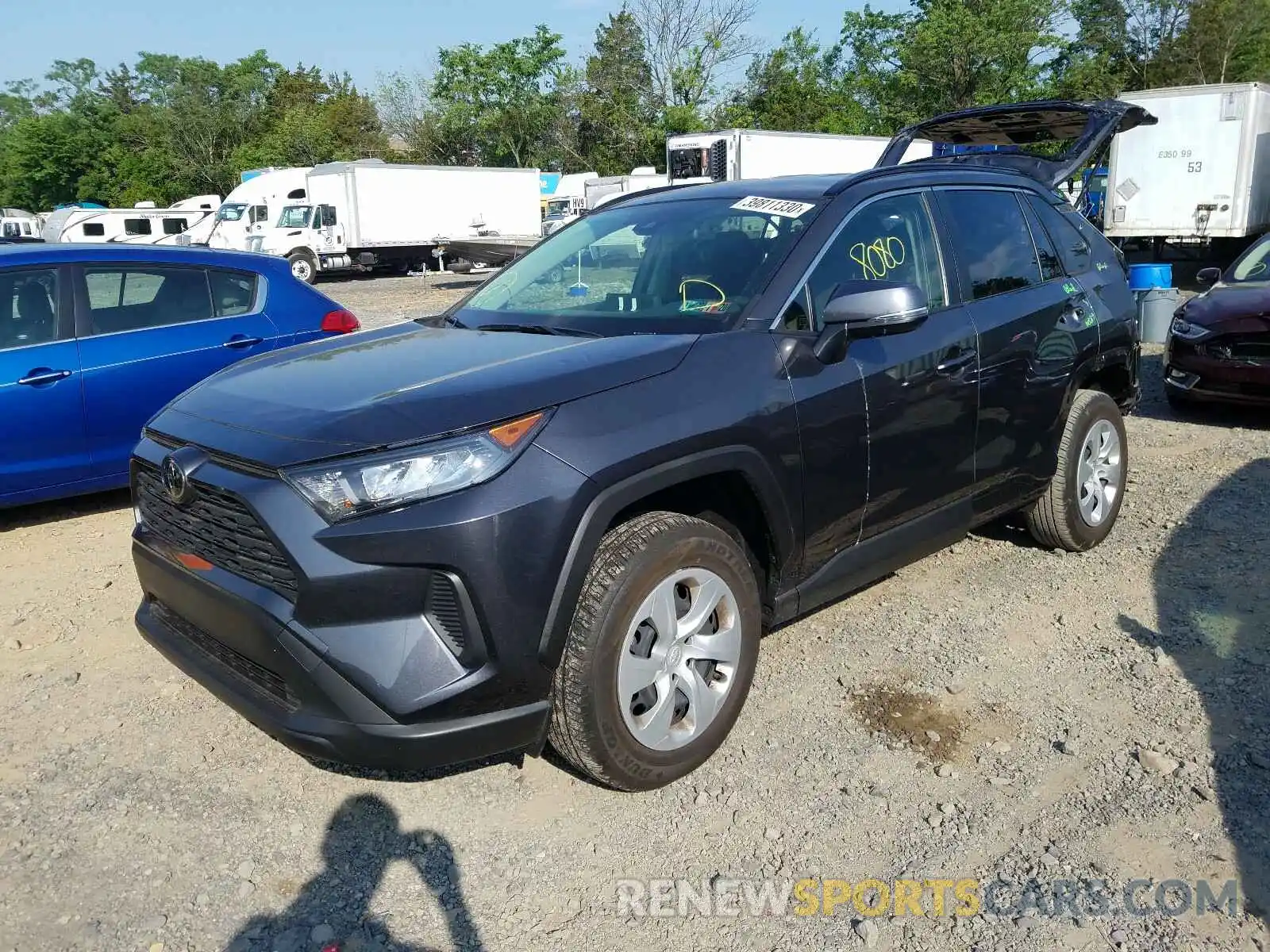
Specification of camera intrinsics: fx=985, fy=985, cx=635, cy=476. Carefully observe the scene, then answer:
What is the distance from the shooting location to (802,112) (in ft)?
167

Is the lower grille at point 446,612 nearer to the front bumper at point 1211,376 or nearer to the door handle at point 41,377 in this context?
the door handle at point 41,377

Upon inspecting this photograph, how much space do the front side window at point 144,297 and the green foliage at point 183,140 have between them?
54.8 m

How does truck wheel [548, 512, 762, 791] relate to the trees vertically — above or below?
below

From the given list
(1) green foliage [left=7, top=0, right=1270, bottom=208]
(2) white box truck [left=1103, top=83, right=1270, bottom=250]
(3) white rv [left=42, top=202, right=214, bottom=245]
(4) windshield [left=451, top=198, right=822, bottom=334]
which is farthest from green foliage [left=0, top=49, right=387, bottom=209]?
(4) windshield [left=451, top=198, right=822, bottom=334]

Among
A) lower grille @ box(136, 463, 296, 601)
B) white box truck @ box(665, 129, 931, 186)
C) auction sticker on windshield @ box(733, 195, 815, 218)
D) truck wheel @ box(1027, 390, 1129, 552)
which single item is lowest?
truck wheel @ box(1027, 390, 1129, 552)

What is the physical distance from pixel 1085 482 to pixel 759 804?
2730 millimetres

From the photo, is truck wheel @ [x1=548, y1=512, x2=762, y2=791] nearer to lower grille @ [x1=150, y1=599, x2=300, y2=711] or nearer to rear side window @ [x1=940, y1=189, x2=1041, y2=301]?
lower grille @ [x1=150, y1=599, x2=300, y2=711]

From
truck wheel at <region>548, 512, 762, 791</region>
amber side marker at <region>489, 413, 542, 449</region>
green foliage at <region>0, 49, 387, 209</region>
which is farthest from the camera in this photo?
green foliage at <region>0, 49, 387, 209</region>

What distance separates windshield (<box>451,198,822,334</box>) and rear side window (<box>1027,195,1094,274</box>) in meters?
1.77

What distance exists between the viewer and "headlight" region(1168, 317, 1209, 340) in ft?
24.3

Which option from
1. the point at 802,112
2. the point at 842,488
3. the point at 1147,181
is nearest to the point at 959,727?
the point at 842,488

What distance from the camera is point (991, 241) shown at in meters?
4.24

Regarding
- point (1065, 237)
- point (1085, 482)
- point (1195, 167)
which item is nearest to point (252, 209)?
point (1195, 167)

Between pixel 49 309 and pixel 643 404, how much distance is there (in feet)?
13.7
